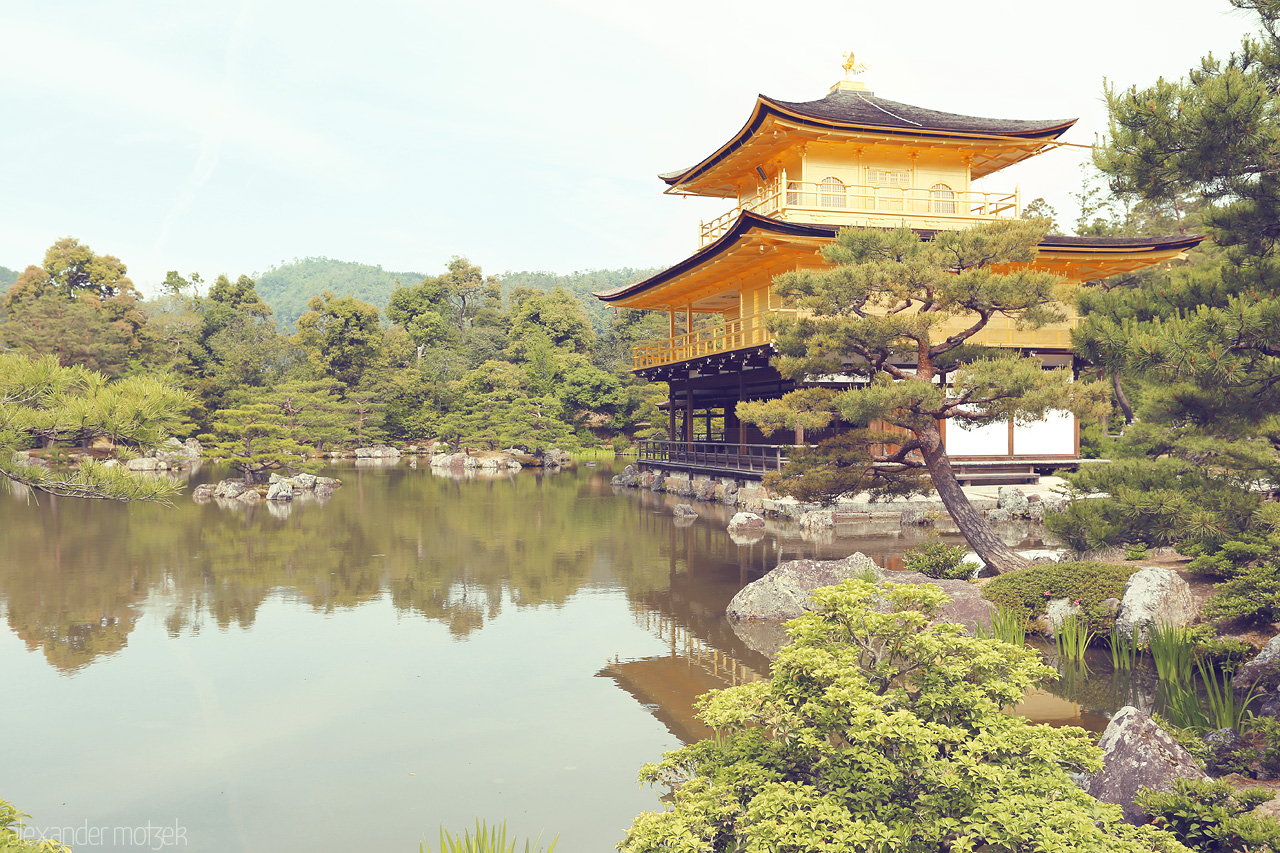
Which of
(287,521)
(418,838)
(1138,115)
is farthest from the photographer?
(287,521)

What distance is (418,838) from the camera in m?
4.34

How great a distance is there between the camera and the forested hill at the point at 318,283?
12419cm

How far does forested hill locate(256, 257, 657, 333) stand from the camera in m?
121

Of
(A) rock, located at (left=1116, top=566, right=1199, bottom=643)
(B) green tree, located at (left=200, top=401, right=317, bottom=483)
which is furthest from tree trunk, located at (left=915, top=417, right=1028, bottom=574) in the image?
(B) green tree, located at (left=200, top=401, right=317, bottom=483)


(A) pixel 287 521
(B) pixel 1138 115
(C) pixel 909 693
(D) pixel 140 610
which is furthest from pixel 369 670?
(A) pixel 287 521

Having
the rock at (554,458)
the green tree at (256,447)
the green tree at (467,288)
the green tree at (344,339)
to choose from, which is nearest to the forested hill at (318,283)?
the green tree at (467,288)

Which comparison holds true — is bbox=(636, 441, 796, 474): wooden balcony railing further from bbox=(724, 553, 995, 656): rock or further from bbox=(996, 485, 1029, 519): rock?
bbox=(724, 553, 995, 656): rock

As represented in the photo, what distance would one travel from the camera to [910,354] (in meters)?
10.1

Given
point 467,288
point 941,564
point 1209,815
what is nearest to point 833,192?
point 941,564

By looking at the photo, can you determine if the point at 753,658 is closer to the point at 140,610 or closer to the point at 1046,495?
the point at 140,610

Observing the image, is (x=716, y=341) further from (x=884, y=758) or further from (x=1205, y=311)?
(x=884, y=758)

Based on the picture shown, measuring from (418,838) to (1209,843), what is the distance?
381 cm

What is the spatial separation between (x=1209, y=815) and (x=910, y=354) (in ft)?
23.4

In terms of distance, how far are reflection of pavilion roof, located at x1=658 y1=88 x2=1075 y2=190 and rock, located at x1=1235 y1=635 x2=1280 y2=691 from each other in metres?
15.4
